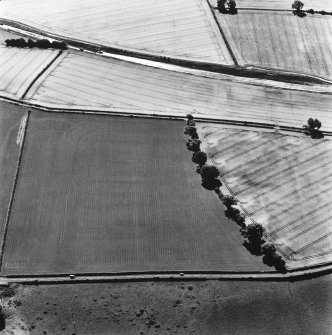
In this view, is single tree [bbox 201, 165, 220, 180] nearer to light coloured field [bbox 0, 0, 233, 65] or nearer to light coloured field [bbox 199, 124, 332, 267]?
light coloured field [bbox 199, 124, 332, 267]

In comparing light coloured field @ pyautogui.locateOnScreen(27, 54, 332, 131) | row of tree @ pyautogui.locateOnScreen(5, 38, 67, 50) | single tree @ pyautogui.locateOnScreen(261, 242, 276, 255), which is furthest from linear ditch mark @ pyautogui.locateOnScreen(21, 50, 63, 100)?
single tree @ pyautogui.locateOnScreen(261, 242, 276, 255)

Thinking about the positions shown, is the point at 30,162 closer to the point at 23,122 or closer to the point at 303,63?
the point at 23,122

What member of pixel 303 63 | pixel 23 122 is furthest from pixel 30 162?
pixel 303 63

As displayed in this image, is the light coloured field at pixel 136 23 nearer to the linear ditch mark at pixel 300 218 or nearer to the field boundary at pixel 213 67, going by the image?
the field boundary at pixel 213 67

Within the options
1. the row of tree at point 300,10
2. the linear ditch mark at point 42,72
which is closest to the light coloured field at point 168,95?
the linear ditch mark at point 42,72

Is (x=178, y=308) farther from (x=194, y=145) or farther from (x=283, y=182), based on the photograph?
(x=194, y=145)

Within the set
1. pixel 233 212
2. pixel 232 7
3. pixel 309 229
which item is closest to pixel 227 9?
pixel 232 7
